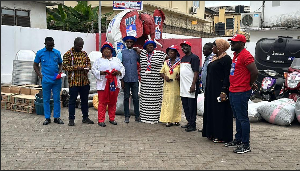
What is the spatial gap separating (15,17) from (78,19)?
4.67 m

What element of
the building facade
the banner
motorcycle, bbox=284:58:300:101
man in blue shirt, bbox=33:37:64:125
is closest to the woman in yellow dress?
man in blue shirt, bbox=33:37:64:125

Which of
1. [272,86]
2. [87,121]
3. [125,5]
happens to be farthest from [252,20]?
[87,121]

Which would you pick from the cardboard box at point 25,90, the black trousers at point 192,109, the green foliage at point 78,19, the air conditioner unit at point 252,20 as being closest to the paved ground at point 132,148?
the black trousers at point 192,109

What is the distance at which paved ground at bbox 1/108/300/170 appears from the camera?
493cm

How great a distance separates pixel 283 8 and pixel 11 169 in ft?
61.6

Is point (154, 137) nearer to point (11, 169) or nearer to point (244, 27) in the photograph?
point (11, 169)

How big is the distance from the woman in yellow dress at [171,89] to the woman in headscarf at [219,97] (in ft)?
4.47

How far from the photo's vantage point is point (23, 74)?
35.7 feet

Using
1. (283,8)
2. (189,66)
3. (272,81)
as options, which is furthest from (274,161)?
(283,8)

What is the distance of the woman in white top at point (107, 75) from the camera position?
7631 mm

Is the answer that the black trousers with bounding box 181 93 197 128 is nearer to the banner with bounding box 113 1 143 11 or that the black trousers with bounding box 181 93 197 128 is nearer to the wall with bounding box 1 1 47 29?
the banner with bounding box 113 1 143 11

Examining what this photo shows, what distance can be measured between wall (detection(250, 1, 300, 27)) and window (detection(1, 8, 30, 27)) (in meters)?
A: 12.8

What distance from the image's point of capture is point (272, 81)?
35.9ft

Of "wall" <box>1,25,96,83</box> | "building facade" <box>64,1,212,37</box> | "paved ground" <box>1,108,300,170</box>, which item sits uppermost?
"building facade" <box>64,1,212,37</box>
